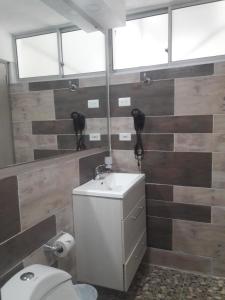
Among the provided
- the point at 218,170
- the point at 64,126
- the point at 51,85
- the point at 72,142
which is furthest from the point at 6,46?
the point at 218,170

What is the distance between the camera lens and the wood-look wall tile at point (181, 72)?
1.95 m

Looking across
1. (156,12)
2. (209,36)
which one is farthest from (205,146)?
(156,12)

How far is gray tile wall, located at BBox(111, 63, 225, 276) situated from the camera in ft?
6.52

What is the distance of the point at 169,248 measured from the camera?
2.25m

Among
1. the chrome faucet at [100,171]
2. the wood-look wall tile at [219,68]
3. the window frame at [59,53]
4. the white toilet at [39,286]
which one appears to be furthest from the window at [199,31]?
the white toilet at [39,286]

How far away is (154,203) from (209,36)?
1573 mm

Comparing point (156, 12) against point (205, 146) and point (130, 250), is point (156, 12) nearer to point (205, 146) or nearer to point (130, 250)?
point (205, 146)

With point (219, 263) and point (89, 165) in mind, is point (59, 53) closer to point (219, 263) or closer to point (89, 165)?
point (89, 165)

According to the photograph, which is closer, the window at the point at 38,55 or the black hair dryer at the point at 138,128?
the window at the point at 38,55

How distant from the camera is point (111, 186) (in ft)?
6.89

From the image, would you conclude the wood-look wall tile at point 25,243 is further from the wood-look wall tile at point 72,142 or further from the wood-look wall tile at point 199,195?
the wood-look wall tile at point 199,195

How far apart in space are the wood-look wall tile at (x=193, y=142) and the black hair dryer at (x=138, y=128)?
0.32m

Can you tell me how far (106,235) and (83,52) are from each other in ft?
5.20

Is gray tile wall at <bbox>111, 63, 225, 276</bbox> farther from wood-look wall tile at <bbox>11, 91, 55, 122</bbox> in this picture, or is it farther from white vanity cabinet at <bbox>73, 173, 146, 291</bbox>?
wood-look wall tile at <bbox>11, 91, 55, 122</bbox>
